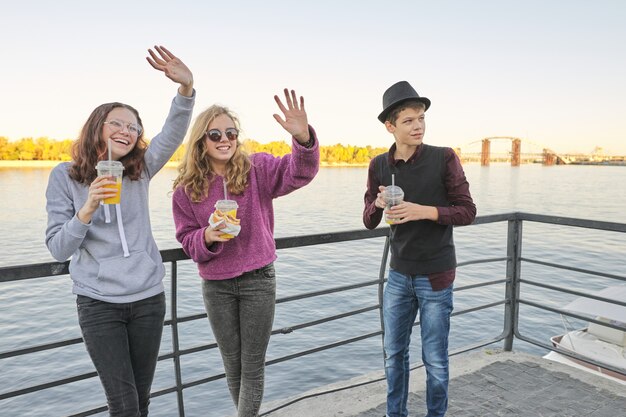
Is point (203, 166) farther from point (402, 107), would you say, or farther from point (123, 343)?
point (402, 107)

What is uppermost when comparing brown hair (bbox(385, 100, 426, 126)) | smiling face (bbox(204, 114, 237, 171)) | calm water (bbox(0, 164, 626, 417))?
brown hair (bbox(385, 100, 426, 126))

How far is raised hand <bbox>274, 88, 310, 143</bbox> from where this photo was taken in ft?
7.64

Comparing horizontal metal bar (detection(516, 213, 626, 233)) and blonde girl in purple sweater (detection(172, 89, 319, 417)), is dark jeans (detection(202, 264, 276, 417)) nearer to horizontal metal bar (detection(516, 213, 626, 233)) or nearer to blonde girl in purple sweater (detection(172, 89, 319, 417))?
blonde girl in purple sweater (detection(172, 89, 319, 417))

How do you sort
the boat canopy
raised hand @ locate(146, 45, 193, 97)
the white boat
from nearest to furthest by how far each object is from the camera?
raised hand @ locate(146, 45, 193, 97) < the boat canopy < the white boat

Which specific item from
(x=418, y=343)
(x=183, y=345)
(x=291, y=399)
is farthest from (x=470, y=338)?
(x=291, y=399)

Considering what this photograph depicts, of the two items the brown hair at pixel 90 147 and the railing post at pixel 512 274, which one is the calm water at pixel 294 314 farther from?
the railing post at pixel 512 274

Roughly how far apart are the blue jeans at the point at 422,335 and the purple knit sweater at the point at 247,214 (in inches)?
31.9

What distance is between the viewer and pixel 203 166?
2.48 m

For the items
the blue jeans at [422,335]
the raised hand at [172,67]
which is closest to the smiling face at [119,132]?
the raised hand at [172,67]

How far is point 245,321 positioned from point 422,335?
1.02 meters

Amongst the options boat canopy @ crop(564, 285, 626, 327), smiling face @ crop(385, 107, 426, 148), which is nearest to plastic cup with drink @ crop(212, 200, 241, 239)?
smiling face @ crop(385, 107, 426, 148)

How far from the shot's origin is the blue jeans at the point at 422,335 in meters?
2.72

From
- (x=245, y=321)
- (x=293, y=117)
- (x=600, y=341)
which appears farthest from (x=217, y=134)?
(x=600, y=341)

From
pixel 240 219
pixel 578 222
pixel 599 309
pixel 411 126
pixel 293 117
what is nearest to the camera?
pixel 293 117
